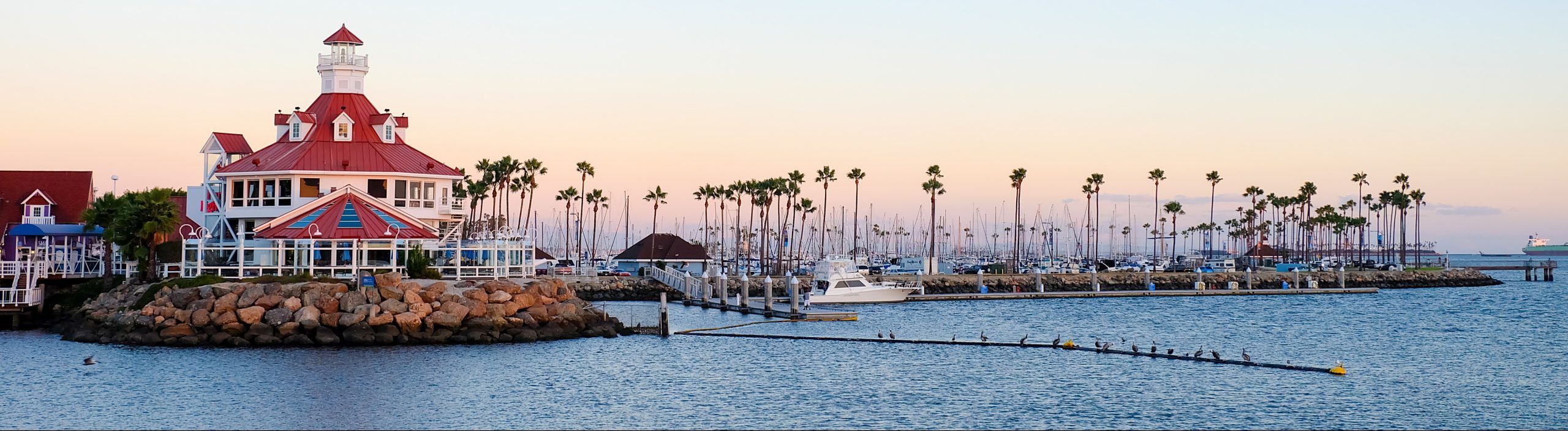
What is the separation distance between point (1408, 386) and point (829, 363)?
59.8 feet

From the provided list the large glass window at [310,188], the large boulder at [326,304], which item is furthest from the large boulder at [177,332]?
the large glass window at [310,188]

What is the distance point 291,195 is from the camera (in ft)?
199

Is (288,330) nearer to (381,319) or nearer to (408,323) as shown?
(381,319)

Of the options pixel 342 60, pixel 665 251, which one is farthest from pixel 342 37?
pixel 665 251

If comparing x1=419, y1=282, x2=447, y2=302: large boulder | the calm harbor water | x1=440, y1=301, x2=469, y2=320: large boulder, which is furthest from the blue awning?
x1=440, y1=301, x2=469, y2=320: large boulder

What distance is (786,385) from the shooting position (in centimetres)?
4112

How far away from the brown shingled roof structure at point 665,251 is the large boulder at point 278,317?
6201 cm

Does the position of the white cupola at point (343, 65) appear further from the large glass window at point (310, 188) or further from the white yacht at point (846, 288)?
the white yacht at point (846, 288)

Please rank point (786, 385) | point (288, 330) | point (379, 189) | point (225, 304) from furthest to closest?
point (379, 189) < point (225, 304) < point (288, 330) < point (786, 385)

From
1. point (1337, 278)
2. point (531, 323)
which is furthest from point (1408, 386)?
point (1337, 278)

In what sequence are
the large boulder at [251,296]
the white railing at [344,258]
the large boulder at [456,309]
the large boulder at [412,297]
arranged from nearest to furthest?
1. the large boulder at [251,296]
2. the large boulder at [412,297]
3. the large boulder at [456,309]
4. the white railing at [344,258]

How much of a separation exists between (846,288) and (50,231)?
42835 mm

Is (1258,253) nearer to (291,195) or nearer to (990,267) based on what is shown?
(990,267)

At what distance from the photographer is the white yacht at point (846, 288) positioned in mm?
82625
